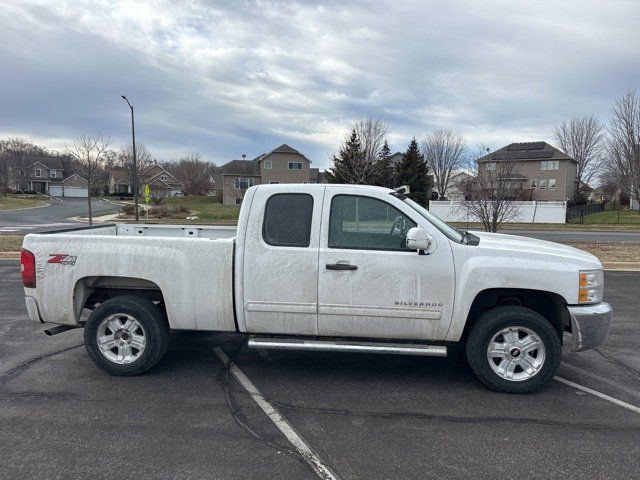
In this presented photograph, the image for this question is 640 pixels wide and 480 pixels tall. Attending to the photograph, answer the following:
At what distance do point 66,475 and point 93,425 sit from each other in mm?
704

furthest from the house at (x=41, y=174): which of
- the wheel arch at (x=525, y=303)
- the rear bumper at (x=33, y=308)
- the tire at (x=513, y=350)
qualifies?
the tire at (x=513, y=350)

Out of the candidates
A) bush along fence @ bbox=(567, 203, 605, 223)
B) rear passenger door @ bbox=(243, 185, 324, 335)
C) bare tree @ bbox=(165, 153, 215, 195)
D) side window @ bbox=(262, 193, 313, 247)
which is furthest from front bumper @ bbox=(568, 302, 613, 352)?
bare tree @ bbox=(165, 153, 215, 195)

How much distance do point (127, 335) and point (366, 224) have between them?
2675 millimetres

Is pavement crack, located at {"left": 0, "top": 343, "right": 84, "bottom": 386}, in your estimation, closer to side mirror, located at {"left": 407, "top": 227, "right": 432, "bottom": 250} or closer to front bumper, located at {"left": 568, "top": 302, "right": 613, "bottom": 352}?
side mirror, located at {"left": 407, "top": 227, "right": 432, "bottom": 250}

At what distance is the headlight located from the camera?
4.28 meters

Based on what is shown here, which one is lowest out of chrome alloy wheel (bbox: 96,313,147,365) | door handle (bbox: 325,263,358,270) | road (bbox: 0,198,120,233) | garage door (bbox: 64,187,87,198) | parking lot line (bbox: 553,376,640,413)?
road (bbox: 0,198,120,233)

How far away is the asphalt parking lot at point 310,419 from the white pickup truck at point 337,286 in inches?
16.1

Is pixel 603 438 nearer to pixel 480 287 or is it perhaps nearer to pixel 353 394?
pixel 480 287

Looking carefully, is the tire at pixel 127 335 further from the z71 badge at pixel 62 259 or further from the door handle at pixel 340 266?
the door handle at pixel 340 266

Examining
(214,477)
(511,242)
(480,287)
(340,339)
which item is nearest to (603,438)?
(480,287)

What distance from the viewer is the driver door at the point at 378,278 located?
4305 millimetres

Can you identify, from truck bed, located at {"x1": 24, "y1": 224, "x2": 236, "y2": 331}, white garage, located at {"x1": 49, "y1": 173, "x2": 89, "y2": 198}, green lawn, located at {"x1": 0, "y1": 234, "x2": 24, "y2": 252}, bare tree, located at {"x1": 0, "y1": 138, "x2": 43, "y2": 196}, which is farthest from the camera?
white garage, located at {"x1": 49, "y1": 173, "x2": 89, "y2": 198}

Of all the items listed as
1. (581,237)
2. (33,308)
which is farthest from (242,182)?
(33,308)

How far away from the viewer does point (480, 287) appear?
4.28m
